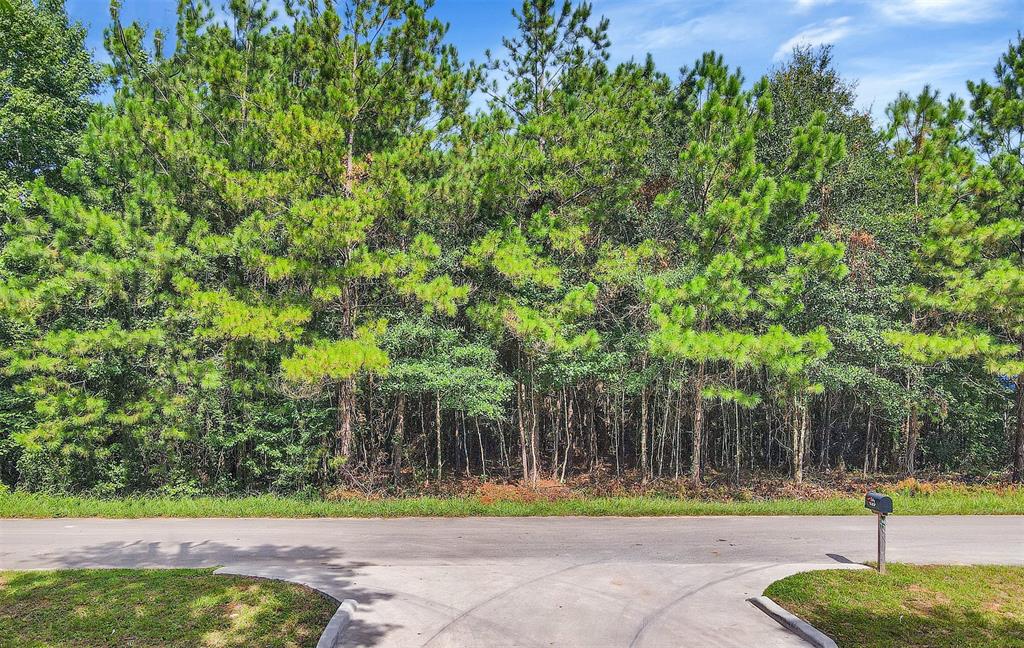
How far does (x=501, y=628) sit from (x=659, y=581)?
220 cm

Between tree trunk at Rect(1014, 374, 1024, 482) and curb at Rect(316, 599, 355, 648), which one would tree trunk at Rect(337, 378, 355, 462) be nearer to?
curb at Rect(316, 599, 355, 648)

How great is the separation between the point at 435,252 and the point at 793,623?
9150 mm

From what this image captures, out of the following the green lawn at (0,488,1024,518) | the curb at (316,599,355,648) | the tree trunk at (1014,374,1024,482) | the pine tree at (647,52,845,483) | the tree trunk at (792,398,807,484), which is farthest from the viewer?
the tree trunk at (792,398,807,484)

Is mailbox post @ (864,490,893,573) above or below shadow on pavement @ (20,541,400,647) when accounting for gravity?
above

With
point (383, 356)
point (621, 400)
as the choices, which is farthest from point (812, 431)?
point (383, 356)

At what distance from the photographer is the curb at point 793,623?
17.1 feet

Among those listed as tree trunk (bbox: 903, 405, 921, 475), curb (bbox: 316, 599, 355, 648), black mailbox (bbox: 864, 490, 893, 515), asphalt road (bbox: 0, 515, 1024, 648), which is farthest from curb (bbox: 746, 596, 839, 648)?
tree trunk (bbox: 903, 405, 921, 475)

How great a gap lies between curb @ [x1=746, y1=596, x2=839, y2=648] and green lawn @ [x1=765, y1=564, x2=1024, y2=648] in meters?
0.13

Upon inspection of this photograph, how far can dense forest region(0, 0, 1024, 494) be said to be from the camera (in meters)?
12.3

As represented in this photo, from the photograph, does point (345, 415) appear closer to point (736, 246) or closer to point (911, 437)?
point (736, 246)

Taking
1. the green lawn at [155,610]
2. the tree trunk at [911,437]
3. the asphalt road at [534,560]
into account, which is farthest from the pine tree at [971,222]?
the green lawn at [155,610]

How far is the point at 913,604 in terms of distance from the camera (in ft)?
20.0

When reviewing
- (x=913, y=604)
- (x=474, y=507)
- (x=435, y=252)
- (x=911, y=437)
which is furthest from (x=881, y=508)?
(x=911, y=437)

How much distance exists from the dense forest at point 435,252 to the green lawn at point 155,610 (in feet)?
17.2
